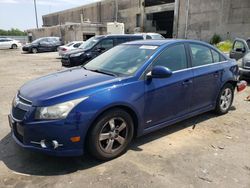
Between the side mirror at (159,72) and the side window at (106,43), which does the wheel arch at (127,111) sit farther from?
the side window at (106,43)

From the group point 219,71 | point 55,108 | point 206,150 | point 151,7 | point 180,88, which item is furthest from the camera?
point 151,7

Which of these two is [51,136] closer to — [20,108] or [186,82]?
[20,108]

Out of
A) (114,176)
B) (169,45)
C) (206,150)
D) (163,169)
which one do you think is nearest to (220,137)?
(206,150)

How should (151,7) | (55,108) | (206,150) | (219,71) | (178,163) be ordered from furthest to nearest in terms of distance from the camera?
(151,7) < (219,71) < (206,150) < (178,163) < (55,108)

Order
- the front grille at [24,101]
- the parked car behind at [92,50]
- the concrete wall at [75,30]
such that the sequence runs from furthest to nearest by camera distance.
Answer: the concrete wall at [75,30] < the parked car behind at [92,50] < the front grille at [24,101]

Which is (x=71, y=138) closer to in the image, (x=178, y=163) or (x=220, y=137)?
(x=178, y=163)

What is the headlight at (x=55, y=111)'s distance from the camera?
2.93m

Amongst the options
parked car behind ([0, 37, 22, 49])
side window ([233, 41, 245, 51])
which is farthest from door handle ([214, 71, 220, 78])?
parked car behind ([0, 37, 22, 49])

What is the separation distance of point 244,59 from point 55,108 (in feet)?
23.8

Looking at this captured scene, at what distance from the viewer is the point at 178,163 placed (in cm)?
336

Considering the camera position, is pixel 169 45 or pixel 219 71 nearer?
pixel 169 45

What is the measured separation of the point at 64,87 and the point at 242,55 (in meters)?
7.83

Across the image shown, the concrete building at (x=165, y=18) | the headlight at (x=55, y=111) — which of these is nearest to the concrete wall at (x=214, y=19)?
the concrete building at (x=165, y=18)

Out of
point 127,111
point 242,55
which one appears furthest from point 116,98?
point 242,55
